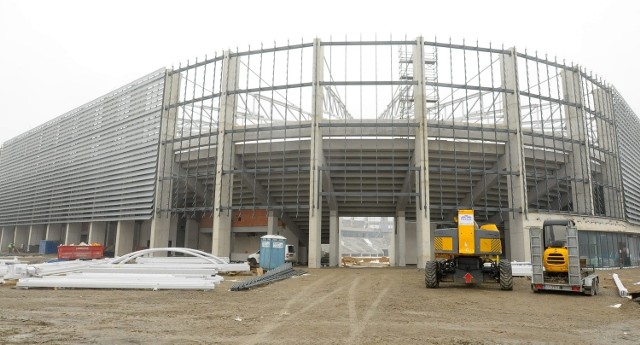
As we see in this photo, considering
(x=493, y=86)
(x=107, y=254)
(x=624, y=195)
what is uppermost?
(x=493, y=86)

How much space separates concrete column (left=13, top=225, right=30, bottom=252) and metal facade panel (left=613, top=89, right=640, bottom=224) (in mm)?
59367

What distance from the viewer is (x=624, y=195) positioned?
30891 millimetres

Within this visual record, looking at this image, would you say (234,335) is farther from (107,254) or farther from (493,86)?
(107,254)

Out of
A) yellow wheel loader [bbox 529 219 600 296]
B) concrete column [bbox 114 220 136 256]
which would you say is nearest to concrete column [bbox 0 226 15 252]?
concrete column [bbox 114 220 136 256]

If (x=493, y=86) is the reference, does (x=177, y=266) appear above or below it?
below

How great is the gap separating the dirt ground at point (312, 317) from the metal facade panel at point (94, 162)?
64.0ft

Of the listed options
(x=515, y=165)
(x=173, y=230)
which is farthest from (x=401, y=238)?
(x=173, y=230)

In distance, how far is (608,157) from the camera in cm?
3025

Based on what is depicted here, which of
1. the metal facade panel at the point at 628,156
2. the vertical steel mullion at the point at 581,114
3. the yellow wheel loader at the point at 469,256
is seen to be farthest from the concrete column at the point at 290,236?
the metal facade panel at the point at 628,156

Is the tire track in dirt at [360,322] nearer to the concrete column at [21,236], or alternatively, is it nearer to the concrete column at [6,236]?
the concrete column at [21,236]

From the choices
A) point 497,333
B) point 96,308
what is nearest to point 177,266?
point 96,308

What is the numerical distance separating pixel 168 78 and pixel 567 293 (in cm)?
2827

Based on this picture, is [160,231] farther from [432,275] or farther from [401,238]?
[432,275]

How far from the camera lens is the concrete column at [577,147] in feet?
88.4
